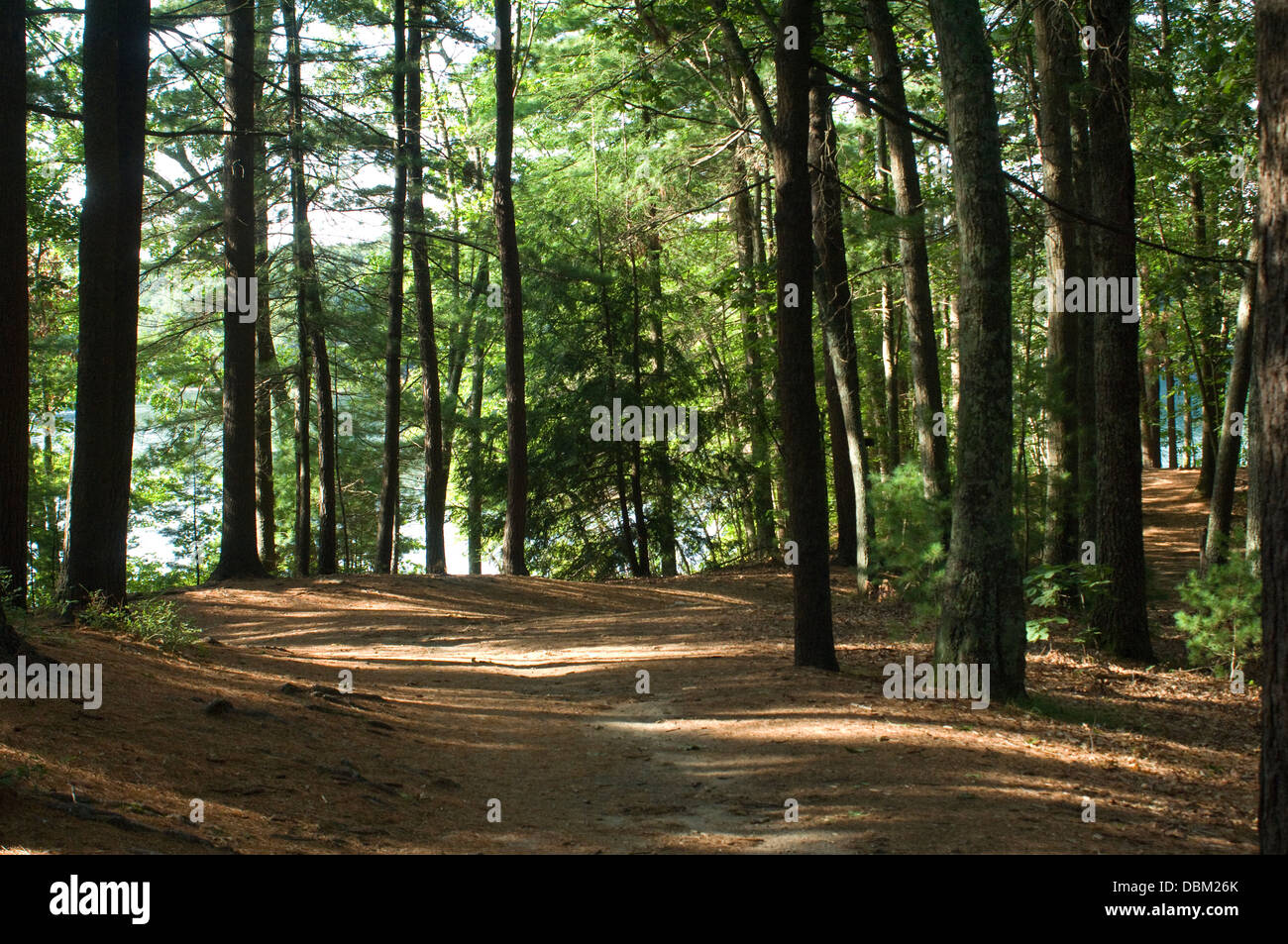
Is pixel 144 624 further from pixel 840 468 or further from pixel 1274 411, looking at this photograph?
pixel 840 468

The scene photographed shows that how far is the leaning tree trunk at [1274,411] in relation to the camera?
4551 millimetres

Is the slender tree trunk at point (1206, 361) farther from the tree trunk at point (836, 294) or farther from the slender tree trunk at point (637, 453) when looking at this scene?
the slender tree trunk at point (637, 453)

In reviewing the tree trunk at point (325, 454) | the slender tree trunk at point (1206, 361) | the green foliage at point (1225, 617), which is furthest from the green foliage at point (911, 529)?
the slender tree trunk at point (1206, 361)

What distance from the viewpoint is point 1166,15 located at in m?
18.6

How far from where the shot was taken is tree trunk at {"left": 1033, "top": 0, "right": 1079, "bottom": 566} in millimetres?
14031

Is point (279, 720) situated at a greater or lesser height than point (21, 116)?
lesser

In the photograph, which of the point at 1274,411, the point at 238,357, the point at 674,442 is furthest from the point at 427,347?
the point at 1274,411

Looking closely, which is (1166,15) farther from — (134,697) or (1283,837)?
(134,697)

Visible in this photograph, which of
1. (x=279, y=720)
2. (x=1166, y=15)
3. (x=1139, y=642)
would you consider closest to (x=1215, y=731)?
(x=1139, y=642)

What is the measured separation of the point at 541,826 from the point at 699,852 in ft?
3.65

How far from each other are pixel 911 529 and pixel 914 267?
443 centimetres

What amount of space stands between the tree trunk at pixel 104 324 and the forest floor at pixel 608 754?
179cm

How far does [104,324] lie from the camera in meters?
10.6

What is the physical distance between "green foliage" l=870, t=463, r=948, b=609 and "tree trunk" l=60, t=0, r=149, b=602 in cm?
922
